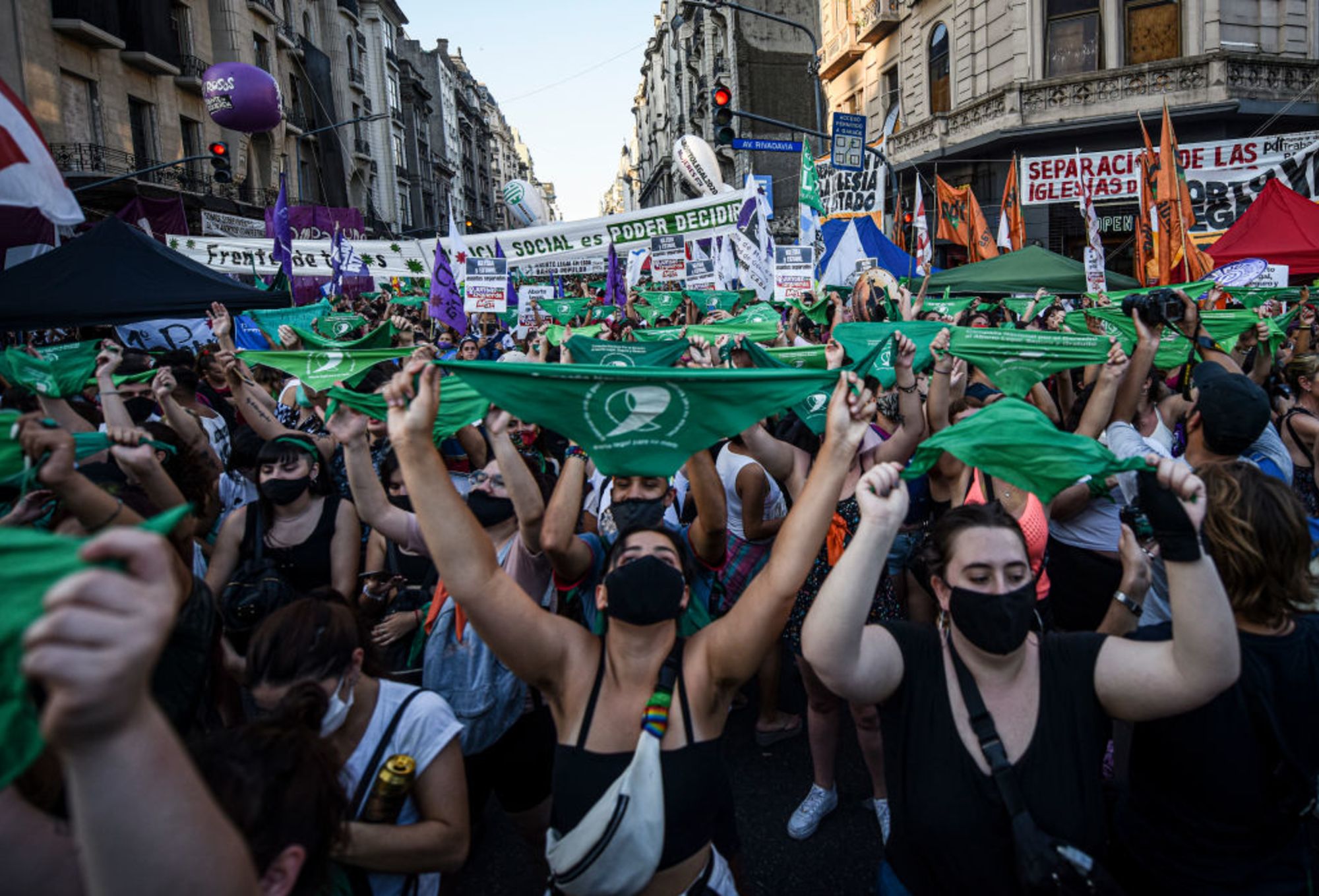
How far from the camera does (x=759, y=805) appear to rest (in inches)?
144

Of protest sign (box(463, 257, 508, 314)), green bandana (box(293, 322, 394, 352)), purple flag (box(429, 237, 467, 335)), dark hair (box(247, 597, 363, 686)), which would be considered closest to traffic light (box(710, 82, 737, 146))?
protest sign (box(463, 257, 508, 314))

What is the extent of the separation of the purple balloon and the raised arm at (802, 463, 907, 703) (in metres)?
17.8

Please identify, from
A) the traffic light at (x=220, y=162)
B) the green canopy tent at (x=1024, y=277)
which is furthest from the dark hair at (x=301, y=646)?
the traffic light at (x=220, y=162)

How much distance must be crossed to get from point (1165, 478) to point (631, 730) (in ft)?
4.87

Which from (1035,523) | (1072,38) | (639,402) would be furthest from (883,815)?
(1072,38)

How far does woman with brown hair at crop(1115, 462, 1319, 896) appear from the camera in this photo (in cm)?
196

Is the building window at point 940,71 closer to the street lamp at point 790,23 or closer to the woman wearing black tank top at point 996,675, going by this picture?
the street lamp at point 790,23

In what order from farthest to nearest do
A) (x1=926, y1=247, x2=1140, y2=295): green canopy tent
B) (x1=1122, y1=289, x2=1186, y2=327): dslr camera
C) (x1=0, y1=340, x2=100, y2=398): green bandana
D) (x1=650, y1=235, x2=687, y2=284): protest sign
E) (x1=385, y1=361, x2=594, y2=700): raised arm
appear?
1. (x1=650, y1=235, x2=687, y2=284): protest sign
2. (x1=926, y1=247, x2=1140, y2=295): green canopy tent
3. (x1=0, y1=340, x2=100, y2=398): green bandana
4. (x1=1122, y1=289, x2=1186, y2=327): dslr camera
5. (x1=385, y1=361, x2=594, y2=700): raised arm

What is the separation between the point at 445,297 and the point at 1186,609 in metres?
9.01

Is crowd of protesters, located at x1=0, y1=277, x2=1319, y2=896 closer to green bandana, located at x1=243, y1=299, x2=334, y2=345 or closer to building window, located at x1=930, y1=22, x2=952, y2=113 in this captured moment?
green bandana, located at x1=243, y1=299, x2=334, y2=345

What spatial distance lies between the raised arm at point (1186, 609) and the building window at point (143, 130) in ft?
99.1

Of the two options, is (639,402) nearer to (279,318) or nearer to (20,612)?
(20,612)

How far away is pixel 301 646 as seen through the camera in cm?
206

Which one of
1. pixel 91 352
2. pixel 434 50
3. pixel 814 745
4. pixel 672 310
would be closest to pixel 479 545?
pixel 814 745
